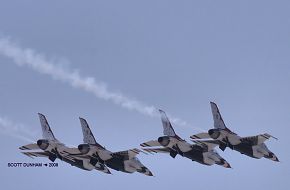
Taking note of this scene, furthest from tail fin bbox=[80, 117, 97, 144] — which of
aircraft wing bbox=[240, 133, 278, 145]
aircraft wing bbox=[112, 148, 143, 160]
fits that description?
aircraft wing bbox=[240, 133, 278, 145]

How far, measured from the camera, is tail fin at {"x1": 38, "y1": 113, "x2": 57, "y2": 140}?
197 metres

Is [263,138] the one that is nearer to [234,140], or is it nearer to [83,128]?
[234,140]

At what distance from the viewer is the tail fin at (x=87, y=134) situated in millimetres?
197538

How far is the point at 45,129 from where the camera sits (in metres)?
198

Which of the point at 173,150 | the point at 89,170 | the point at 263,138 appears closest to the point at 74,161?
the point at 89,170

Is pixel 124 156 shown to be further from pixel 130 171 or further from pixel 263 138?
pixel 263 138

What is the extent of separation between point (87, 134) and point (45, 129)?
275 inches

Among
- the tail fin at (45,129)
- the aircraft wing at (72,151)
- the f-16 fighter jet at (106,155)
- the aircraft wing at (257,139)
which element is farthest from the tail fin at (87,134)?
the aircraft wing at (257,139)

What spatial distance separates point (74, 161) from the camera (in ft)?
649

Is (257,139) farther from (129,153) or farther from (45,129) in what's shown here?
(45,129)

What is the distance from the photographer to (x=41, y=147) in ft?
637

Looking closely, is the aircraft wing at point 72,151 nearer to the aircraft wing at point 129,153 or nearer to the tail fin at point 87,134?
the tail fin at point 87,134

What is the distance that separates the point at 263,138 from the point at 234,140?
17.2 feet

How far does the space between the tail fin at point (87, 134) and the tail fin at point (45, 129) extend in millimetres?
5129
